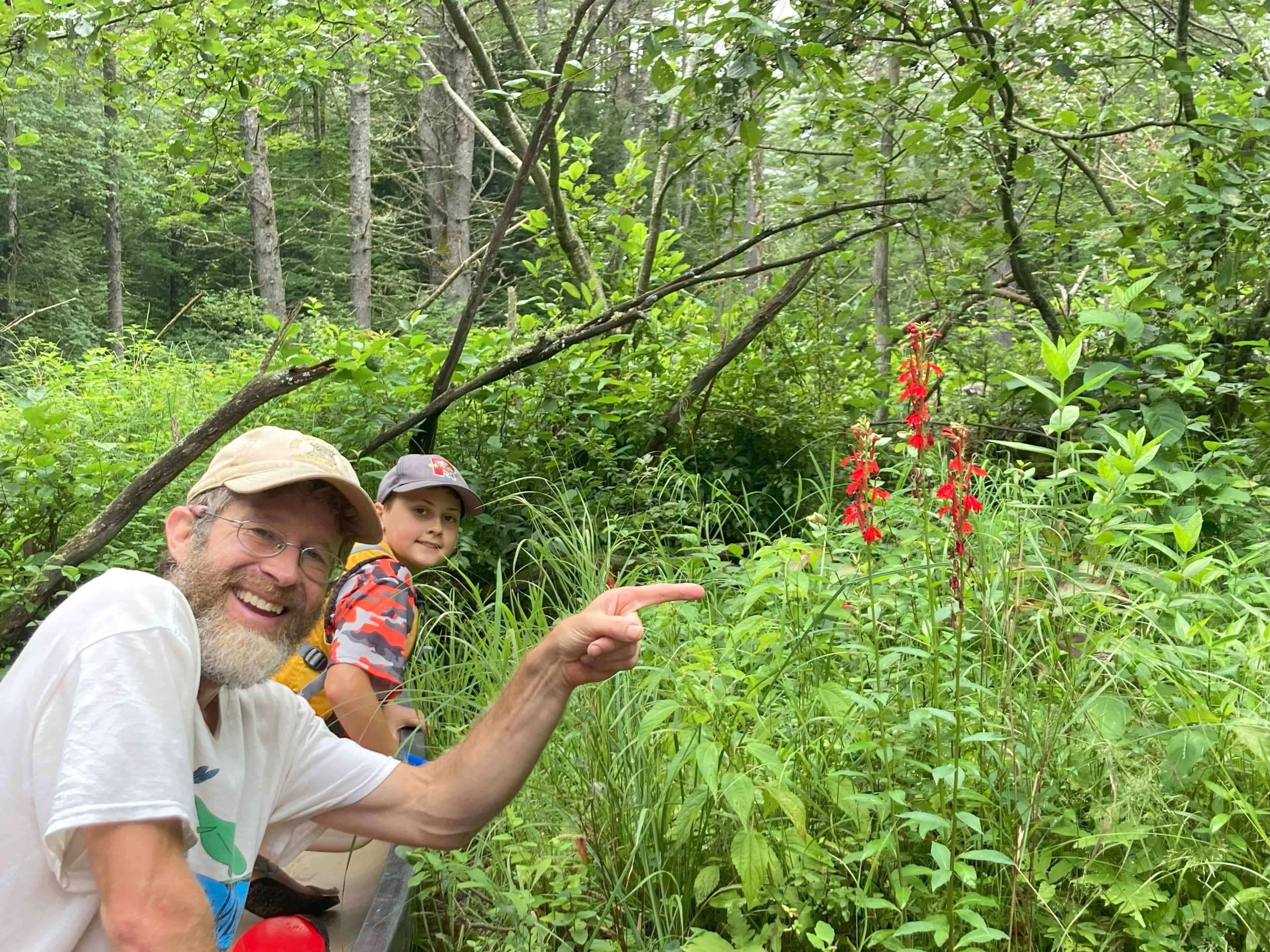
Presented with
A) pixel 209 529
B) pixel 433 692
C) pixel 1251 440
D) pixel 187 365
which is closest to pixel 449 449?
pixel 433 692

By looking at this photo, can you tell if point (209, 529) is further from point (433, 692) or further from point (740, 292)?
point (740, 292)

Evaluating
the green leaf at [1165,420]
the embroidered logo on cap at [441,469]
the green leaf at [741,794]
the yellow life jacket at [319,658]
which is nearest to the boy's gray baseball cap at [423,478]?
the embroidered logo on cap at [441,469]

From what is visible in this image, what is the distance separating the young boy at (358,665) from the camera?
2.64 meters

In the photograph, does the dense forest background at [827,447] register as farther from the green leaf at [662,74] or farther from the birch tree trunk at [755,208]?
the birch tree trunk at [755,208]

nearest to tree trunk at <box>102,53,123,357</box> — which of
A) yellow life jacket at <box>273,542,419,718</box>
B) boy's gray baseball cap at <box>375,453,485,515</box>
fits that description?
boy's gray baseball cap at <box>375,453,485,515</box>

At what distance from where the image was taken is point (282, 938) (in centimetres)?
235

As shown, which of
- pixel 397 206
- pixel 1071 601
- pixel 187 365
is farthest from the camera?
pixel 397 206

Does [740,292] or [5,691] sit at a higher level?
[5,691]

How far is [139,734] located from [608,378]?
4.44 m

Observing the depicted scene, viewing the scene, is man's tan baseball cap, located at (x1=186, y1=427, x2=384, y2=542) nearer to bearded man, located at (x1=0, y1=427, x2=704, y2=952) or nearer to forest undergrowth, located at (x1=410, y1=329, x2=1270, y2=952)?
bearded man, located at (x1=0, y1=427, x2=704, y2=952)

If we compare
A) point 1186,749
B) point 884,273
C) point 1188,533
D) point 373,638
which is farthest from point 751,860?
point 884,273

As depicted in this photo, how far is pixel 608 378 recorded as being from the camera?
573 centimetres

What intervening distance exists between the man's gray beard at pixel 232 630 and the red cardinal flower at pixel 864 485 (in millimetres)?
1131

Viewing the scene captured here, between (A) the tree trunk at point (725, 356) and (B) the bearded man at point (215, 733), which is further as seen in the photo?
(A) the tree trunk at point (725, 356)
